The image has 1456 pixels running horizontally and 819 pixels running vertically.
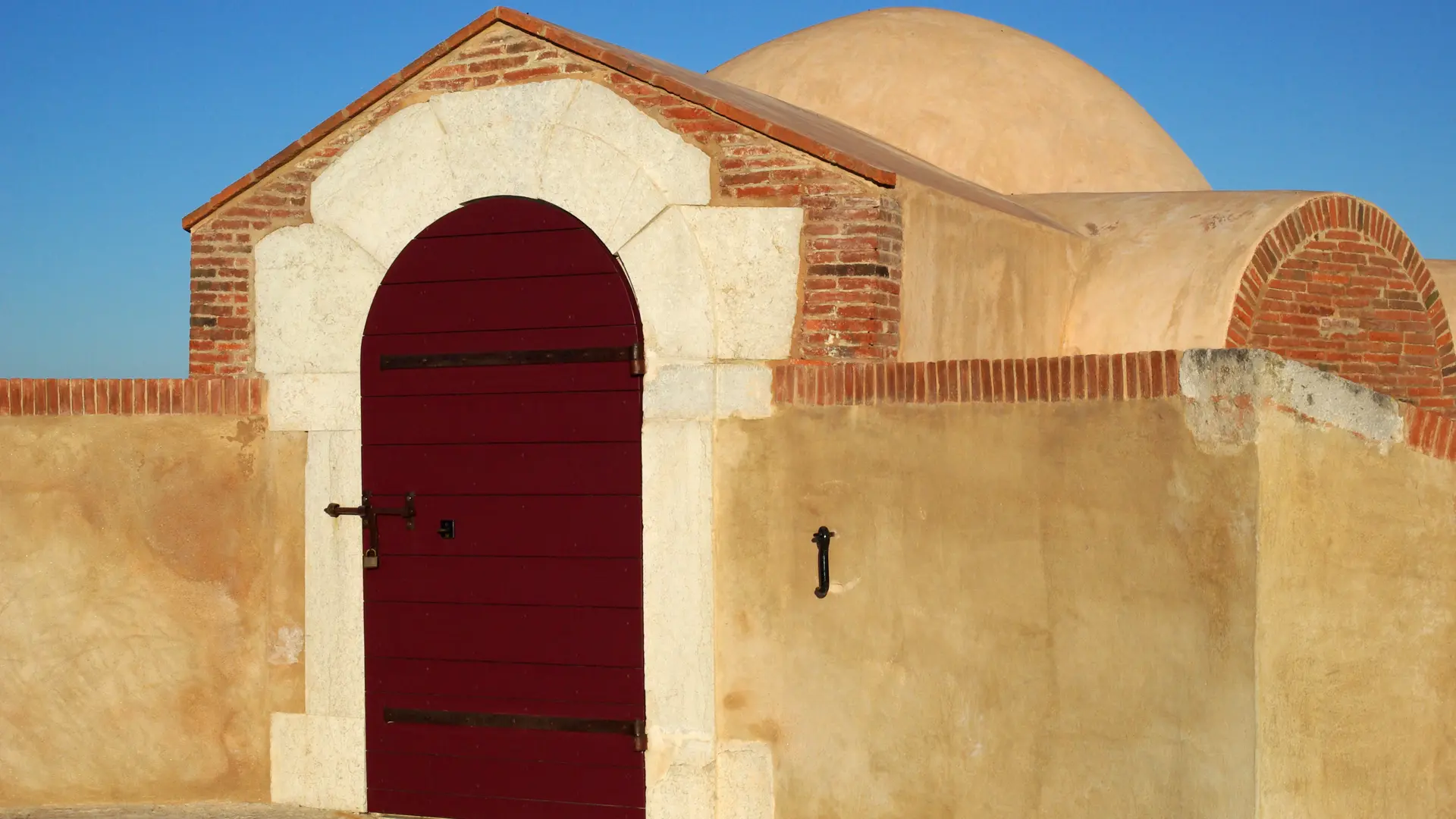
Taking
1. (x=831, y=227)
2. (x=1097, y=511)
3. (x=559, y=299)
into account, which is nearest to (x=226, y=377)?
(x=559, y=299)

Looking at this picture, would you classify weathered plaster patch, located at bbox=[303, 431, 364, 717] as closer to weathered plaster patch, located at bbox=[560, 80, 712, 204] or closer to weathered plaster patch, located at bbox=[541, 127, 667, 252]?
weathered plaster patch, located at bbox=[541, 127, 667, 252]

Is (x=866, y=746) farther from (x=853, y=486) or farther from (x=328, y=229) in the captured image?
(x=328, y=229)

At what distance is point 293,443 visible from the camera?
763 centimetres

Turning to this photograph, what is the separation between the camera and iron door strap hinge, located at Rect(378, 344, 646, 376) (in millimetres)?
6977

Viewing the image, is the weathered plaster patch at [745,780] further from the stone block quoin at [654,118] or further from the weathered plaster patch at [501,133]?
the weathered plaster patch at [501,133]

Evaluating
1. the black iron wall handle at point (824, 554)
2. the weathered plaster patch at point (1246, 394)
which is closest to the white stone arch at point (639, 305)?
the black iron wall handle at point (824, 554)

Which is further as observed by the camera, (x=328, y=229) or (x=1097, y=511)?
(x=328, y=229)

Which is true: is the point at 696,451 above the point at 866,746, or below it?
above

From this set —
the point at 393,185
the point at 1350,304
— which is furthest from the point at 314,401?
the point at 1350,304

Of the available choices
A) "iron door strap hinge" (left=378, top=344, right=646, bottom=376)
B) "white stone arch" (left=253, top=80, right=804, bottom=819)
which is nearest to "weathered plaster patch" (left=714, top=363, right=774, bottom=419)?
"white stone arch" (left=253, top=80, right=804, bottom=819)

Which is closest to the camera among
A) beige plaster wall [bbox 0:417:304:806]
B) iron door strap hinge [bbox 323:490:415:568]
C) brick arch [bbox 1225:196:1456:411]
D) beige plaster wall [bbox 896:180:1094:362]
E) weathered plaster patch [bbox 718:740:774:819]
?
weathered plaster patch [bbox 718:740:774:819]

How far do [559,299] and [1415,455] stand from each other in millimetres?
3688

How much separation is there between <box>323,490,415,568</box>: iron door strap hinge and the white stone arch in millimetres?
93

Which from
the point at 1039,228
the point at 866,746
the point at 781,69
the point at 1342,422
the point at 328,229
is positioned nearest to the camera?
the point at 1342,422
